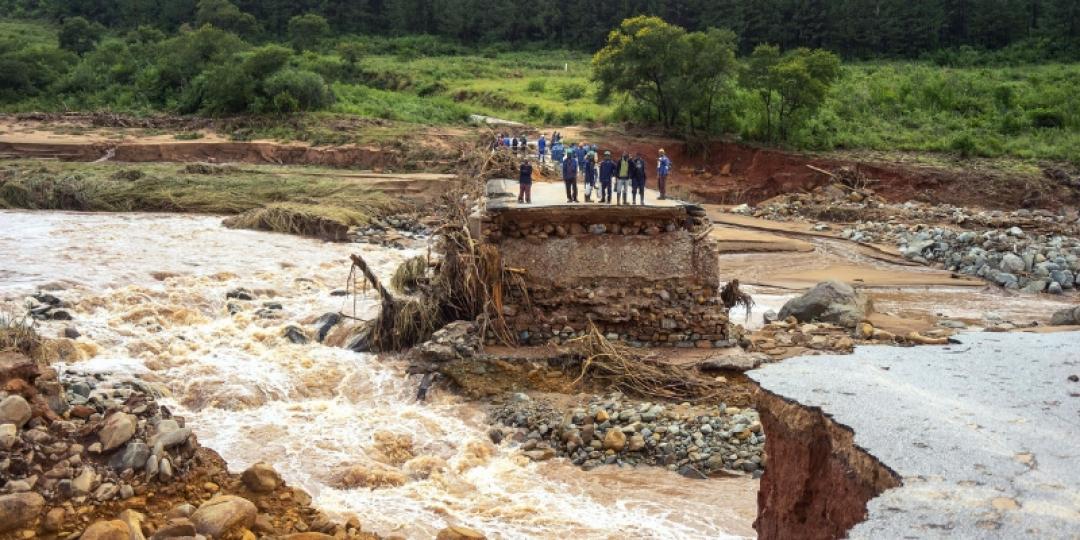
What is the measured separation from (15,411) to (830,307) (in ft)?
41.4

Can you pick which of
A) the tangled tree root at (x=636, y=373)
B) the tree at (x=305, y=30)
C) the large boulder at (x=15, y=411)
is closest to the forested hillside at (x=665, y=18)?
the tree at (x=305, y=30)

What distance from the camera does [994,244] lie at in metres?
23.7

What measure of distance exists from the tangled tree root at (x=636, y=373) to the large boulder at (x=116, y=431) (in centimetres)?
541

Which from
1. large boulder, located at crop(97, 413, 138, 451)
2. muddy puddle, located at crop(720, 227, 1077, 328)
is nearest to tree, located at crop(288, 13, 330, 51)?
muddy puddle, located at crop(720, 227, 1077, 328)

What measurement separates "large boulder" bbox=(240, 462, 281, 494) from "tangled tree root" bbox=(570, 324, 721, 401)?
14.3 ft

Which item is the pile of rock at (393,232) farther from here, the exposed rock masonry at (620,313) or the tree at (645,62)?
the tree at (645,62)

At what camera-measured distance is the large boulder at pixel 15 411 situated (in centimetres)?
851

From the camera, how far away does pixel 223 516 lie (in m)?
7.77

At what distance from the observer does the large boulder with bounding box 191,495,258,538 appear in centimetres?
764

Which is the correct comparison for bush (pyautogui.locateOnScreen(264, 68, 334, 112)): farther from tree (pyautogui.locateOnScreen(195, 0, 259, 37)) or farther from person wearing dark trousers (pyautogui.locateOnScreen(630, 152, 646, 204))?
person wearing dark trousers (pyautogui.locateOnScreen(630, 152, 646, 204))

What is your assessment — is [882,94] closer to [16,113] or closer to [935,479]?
[16,113]

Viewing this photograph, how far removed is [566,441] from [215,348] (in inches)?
241

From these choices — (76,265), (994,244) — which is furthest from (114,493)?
(994,244)

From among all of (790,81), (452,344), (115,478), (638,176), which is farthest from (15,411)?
(790,81)
